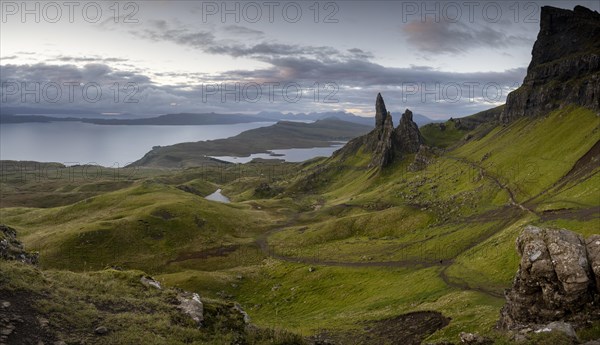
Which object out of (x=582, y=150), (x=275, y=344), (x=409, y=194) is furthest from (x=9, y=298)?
(x=409, y=194)

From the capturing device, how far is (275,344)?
84.5 feet

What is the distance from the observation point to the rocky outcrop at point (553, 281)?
96.6 ft

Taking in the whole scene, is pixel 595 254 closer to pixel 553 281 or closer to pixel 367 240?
pixel 553 281

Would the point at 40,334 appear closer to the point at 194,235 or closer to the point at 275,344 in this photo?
the point at 275,344

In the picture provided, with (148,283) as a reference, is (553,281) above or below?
above

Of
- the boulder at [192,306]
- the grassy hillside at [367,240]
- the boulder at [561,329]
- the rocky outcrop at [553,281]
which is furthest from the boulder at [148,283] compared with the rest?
the rocky outcrop at [553,281]

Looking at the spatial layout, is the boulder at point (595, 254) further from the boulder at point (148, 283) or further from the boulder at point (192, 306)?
the boulder at point (148, 283)

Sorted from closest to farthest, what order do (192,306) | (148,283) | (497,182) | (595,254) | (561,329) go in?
1. (561,329)
2. (192,306)
3. (595,254)
4. (148,283)
5. (497,182)

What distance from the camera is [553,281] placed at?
104 ft

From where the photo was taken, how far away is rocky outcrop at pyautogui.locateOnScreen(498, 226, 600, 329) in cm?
2945

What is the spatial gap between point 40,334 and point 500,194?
123594mm

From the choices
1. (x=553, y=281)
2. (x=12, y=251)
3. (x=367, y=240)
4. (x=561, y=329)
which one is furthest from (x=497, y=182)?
(x=12, y=251)

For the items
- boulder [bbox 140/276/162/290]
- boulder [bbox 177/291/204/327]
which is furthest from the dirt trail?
boulder [bbox 140/276/162/290]

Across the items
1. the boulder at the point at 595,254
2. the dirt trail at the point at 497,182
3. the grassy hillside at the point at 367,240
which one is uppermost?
the boulder at the point at 595,254
